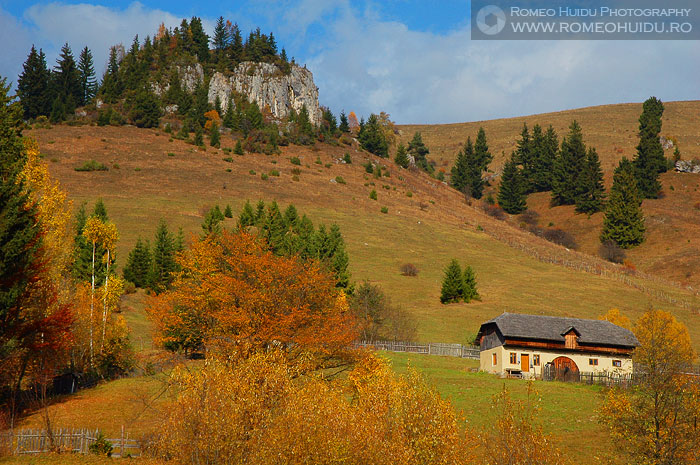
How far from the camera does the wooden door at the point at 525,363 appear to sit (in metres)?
51.8

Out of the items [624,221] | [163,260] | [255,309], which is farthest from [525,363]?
[624,221]

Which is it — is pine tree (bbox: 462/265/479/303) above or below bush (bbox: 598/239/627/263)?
below

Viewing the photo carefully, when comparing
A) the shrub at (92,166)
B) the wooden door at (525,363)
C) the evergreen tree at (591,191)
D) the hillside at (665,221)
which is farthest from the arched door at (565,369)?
the evergreen tree at (591,191)

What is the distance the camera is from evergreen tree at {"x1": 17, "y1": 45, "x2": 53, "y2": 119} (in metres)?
148

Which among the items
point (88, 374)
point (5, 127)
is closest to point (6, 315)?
point (5, 127)

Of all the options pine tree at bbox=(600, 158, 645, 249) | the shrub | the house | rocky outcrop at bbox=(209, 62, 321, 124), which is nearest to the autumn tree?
the house

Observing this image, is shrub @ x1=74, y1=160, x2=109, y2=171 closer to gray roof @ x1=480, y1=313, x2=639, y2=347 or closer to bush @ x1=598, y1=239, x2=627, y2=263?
gray roof @ x1=480, y1=313, x2=639, y2=347

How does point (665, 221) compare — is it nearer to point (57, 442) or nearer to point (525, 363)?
point (525, 363)

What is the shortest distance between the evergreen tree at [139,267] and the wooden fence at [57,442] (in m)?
44.1

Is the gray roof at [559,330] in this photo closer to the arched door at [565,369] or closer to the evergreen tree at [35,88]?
the arched door at [565,369]

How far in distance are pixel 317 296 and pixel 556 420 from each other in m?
16.5

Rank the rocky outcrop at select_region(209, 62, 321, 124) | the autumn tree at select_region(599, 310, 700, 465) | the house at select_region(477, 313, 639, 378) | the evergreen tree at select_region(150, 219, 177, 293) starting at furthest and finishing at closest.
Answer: the rocky outcrop at select_region(209, 62, 321, 124) < the evergreen tree at select_region(150, 219, 177, 293) < the house at select_region(477, 313, 639, 378) < the autumn tree at select_region(599, 310, 700, 465)

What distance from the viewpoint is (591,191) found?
452ft

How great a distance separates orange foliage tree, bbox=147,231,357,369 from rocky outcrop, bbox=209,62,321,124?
131m
